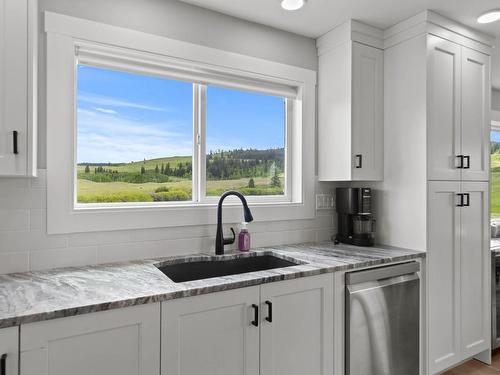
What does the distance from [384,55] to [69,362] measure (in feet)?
8.34

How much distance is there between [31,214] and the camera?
5.47ft

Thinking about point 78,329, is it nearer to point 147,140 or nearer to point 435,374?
point 147,140

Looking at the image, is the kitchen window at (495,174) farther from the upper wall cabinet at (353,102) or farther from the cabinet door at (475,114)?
the upper wall cabinet at (353,102)

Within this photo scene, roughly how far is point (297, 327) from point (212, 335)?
46 cm

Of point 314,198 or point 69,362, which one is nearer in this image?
point 69,362

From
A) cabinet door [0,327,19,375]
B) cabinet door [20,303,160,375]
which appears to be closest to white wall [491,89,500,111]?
cabinet door [20,303,160,375]

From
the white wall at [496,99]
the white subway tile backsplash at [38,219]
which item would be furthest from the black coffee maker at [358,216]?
the white wall at [496,99]

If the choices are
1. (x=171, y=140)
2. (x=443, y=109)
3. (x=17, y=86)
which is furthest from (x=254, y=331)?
(x=443, y=109)

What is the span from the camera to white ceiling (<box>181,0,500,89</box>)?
6.79 ft

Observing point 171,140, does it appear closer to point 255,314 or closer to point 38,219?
point 38,219

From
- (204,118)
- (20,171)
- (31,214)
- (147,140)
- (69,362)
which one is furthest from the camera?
(204,118)

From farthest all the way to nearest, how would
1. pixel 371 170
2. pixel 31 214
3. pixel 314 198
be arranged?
pixel 314 198
pixel 371 170
pixel 31 214

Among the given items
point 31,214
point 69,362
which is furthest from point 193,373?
point 31,214

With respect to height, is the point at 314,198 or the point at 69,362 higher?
the point at 314,198
